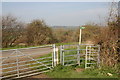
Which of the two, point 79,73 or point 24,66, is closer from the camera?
point 79,73

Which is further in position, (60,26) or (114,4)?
(60,26)

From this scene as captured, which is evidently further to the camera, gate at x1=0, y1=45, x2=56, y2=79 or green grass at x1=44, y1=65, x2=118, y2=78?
green grass at x1=44, y1=65, x2=118, y2=78

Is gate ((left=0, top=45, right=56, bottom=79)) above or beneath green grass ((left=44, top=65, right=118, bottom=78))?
above

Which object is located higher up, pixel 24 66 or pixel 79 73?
pixel 24 66

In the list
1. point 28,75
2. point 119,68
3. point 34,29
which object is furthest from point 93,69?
point 34,29

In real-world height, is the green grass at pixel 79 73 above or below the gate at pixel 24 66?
below

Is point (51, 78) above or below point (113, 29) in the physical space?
below

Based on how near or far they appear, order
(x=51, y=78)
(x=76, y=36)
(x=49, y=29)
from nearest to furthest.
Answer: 1. (x=51, y=78)
2. (x=49, y=29)
3. (x=76, y=36)

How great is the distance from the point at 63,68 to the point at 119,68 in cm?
285

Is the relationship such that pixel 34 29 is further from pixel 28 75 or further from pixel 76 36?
pixel 28 75

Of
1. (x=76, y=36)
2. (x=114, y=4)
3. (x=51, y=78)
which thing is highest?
(x=114, y=4)

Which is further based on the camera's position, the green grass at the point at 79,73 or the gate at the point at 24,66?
the green grass at the point at 79,73

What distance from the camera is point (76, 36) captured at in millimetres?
18844

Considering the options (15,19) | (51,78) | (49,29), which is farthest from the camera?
(49,29)
